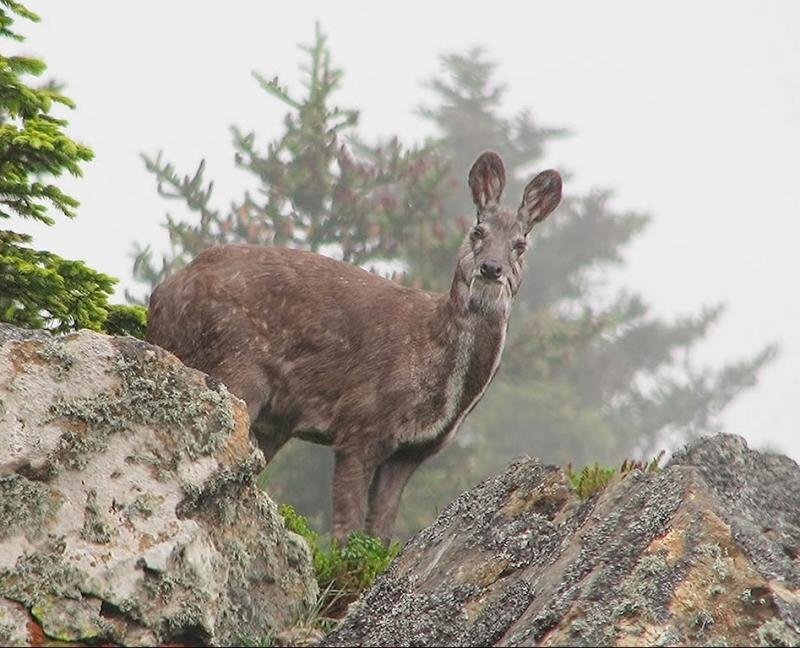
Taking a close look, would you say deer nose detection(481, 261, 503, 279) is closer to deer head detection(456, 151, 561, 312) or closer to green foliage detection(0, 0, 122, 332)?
deer head detection(456, 151, 561, 312)

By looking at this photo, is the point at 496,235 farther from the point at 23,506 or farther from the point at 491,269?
the point at 23,506

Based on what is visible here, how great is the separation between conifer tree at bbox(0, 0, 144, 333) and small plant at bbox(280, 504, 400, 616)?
5.88ft

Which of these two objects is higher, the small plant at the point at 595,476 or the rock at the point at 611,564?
the small plant at the point at 595,476

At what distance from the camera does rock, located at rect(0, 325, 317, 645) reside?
639 centimetres

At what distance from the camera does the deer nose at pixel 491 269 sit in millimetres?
10219

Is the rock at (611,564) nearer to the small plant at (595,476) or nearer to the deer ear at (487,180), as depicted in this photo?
the small plant at (595,476)

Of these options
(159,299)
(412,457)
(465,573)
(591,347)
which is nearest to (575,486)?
(465,573)

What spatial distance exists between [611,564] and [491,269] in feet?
14.7

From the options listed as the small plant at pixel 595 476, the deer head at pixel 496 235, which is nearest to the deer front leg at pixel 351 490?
the deer head at pixel 496 235

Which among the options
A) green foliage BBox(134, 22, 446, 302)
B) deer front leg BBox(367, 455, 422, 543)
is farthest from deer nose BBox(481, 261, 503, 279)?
green foliage BBox(134, 22, 446, 302)

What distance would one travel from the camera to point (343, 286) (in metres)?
10.9

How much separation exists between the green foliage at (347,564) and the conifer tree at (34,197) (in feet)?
5.87

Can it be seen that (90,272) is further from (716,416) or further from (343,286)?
(716,416)

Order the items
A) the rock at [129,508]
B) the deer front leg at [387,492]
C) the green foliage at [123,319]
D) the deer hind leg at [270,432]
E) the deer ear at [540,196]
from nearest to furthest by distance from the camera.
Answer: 1. the rock at [129,508]
2. the green foliage at [123,319]
3. the deer front leg at [387,492]
4. the deer ear at [540,196]
5. the deer hind leg at [270,432]
